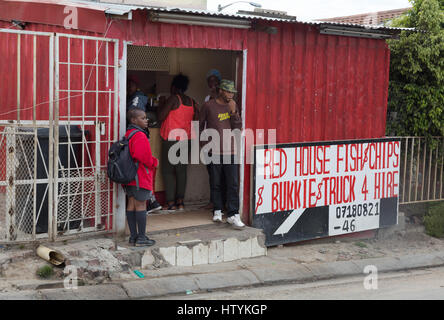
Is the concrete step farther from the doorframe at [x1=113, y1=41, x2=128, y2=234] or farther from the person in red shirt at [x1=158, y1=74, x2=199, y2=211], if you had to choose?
the person in red shirt at [x1=158, y1=74, x2=199, y2=211]

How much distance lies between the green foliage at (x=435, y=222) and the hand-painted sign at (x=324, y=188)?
32.8 inches

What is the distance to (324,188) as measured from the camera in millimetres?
9406

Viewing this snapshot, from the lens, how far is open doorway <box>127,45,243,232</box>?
880 cm

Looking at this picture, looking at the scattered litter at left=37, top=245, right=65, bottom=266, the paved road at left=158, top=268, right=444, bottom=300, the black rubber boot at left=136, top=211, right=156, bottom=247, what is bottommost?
the paved road at left=158, top=268, right=444, bottom=300

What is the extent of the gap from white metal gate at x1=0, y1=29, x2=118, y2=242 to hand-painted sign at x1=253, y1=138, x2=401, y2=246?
2.23m

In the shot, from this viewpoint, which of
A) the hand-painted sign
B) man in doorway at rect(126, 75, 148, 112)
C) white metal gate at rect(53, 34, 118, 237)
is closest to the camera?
white metal gate at rect(53, 34, 118, 237)

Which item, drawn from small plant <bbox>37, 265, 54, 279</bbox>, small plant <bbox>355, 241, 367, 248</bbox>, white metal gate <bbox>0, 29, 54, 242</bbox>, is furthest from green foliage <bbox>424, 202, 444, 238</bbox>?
small plant <bbox>37, 265, 54, 279</bbox>

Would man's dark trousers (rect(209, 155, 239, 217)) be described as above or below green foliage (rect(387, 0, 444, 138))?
below

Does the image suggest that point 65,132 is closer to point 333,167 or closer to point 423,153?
point 333,167

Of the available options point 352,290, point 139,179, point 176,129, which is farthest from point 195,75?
point 352,290

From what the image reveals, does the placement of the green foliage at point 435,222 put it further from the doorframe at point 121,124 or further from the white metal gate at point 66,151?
the white metal gate at point 66,151

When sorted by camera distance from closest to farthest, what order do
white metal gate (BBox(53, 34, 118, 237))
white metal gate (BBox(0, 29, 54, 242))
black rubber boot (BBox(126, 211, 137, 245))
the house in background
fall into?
white metal gate (BBox(0, 29, 54, 242)) → white metal gate (BBox(53, 34, 118, 237)) → black rubber boot (BBox(126, 211, 137, 245)) → the house in background

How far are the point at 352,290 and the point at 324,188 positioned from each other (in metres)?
2.48

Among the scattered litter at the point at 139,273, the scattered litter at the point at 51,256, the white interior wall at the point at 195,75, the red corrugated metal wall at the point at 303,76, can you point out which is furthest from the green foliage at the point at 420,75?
the scattered litter at the point at 51,256
